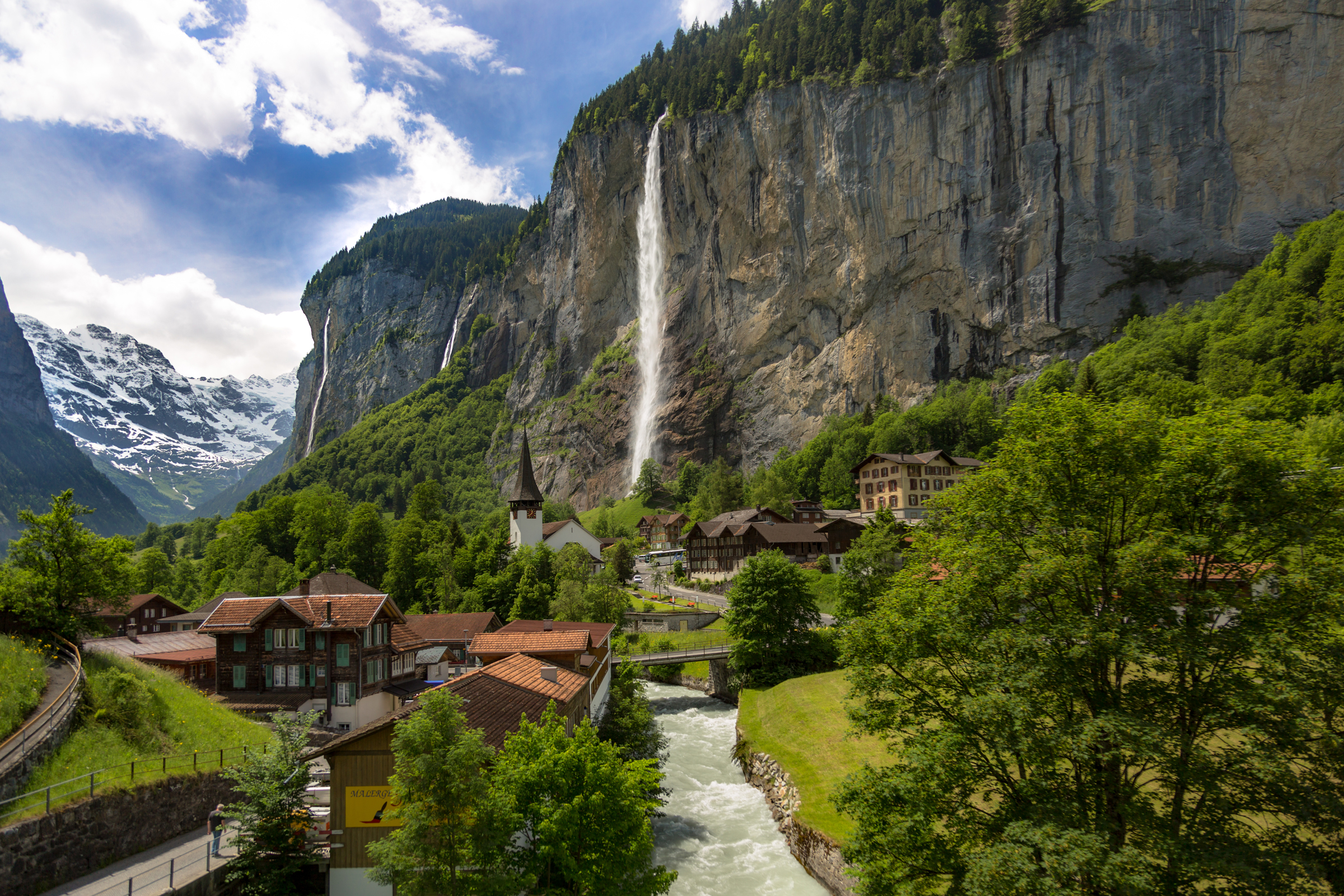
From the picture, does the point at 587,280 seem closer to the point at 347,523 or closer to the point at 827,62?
the point at 827,62

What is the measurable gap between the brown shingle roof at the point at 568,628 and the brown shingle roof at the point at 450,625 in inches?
339

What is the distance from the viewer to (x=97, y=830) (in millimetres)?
18531

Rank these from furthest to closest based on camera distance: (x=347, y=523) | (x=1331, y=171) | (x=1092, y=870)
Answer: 1. (x=347, y=523)
2. (x=1331, y=171)
3. (x=1092, y=870)

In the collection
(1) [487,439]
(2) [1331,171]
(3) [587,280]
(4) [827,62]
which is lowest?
(1) [487,439]

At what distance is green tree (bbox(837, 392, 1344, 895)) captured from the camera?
11047mm

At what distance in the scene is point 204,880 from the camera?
17969mm

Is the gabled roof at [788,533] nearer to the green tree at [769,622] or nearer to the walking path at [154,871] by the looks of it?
the green tree at [769,622]

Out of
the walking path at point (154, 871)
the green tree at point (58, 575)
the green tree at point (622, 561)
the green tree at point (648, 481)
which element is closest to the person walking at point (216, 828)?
the walking path at point (154, 871)

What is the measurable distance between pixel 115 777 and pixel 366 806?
25.7 feet

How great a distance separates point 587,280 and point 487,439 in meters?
53.2

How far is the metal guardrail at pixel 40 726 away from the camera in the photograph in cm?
1839

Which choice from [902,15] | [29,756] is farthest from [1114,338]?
[29,756]

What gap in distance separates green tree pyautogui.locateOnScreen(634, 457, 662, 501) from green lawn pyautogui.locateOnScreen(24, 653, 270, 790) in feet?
309

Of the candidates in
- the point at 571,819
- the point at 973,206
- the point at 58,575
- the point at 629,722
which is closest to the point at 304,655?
the point at 58,575
